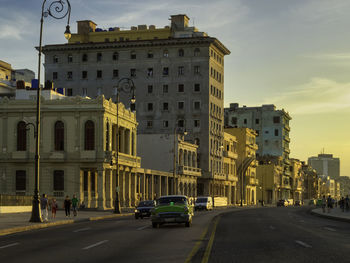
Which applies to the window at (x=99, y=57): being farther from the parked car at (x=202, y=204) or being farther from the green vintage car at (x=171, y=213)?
the green vintage car at (x=171, y=213)

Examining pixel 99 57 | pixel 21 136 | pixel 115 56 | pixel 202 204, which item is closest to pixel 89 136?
pixel 21 136

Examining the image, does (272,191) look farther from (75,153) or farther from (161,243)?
(161,243)

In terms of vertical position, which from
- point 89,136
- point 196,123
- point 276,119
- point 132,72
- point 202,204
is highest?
point 132,72

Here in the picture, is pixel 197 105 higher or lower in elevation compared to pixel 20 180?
higher

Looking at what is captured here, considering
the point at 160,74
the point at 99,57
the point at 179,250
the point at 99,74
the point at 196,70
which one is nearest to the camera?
the point at 179,250

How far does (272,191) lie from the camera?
17525cm

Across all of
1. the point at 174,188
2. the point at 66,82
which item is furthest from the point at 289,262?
the point at 66,82

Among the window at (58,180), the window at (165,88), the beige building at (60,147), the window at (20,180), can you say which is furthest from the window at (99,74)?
the window at (58,180)

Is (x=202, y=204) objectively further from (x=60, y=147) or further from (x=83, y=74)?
(x=83, y=74)

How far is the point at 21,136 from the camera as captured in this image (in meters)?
71.8

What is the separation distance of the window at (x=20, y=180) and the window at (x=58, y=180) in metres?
3.36

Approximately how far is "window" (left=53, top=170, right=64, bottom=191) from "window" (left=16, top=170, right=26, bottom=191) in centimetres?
336

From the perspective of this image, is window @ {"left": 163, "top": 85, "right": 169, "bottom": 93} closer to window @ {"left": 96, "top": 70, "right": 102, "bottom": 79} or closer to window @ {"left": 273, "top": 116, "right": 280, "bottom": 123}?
window @ {"left": 96, "top": 70, "right": 102, "bottom": 79}

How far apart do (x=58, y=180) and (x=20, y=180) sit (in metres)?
4.24
